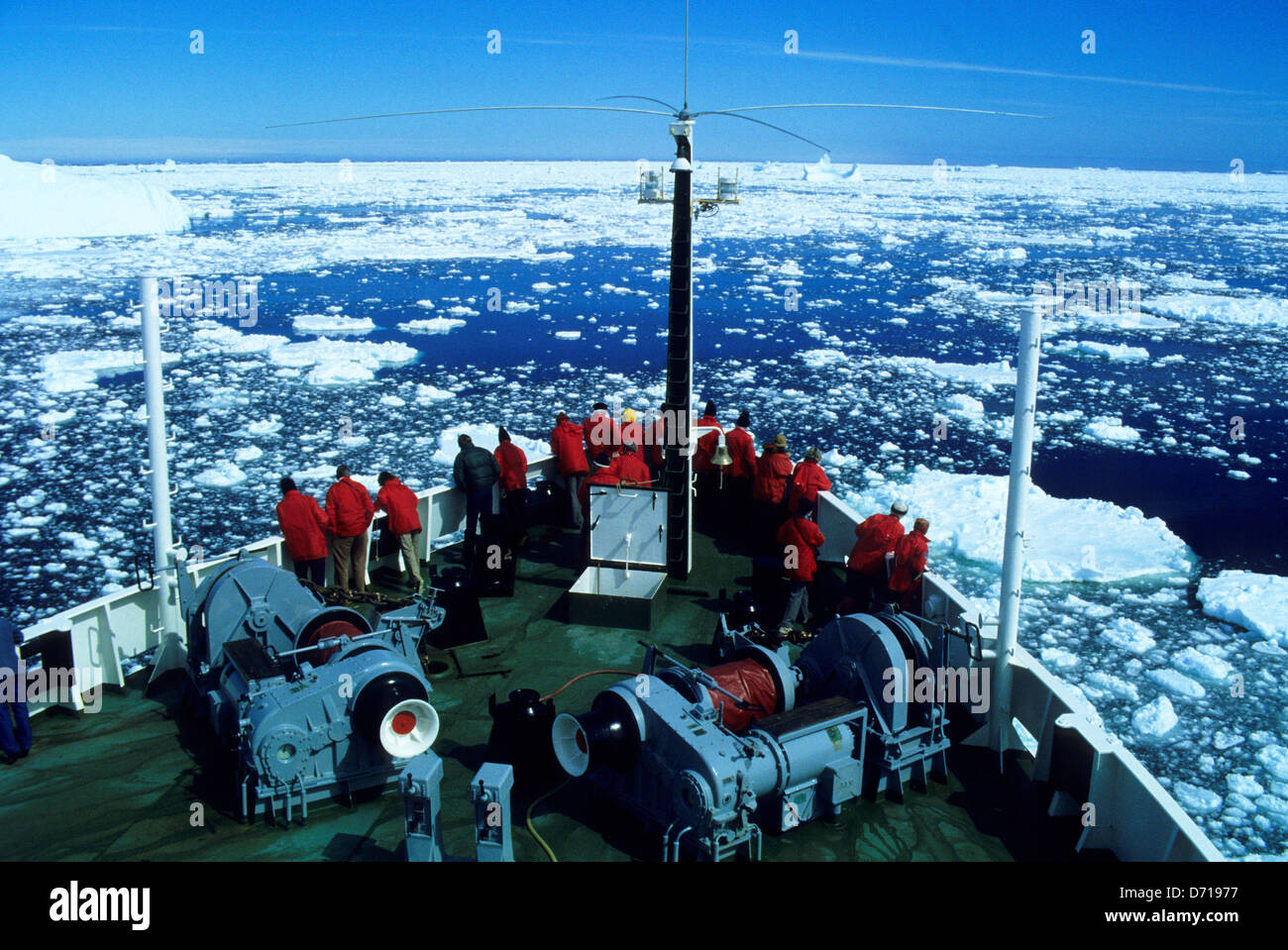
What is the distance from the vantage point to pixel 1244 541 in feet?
50.6

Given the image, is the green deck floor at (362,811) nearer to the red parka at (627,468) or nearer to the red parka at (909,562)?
the red parka at (909,562)

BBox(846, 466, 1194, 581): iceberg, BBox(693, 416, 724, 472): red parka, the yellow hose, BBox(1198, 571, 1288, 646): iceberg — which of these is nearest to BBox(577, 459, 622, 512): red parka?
BBox(693, 416, 724, 472): red parka

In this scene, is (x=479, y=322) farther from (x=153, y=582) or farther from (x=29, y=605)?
(x=153, y=582)

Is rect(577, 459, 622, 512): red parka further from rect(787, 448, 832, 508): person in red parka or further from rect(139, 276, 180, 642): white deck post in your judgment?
rect(139, 276, 180, 642): white deck post

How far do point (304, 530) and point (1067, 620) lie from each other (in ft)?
31.0

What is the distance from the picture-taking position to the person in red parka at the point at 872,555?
7043 mm

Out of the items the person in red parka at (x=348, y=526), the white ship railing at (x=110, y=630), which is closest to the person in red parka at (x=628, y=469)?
the person in red parka at (x=348, y=526)

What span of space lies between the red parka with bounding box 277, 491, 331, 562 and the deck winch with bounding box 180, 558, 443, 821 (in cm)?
166

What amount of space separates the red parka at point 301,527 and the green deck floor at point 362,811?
4.38 feet

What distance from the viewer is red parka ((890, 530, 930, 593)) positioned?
6652 mm

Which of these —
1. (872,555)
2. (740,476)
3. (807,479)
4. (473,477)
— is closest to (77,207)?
(473,477)

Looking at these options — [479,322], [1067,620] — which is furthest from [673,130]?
[479,322]
